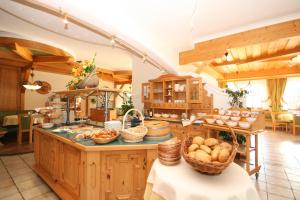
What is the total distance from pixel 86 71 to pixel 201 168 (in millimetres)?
2466

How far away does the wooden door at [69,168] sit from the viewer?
2.02m

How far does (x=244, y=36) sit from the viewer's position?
3.29 m

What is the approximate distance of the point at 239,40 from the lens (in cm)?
336

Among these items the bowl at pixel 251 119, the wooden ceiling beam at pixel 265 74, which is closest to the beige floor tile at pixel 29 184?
the bowl at pixel 251 119

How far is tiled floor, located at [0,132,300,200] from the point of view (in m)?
2.45

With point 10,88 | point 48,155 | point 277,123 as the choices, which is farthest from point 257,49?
point 10,88

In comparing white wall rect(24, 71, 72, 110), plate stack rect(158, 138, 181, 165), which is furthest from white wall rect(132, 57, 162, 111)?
plate stack rect(158, 138, 181, 165)

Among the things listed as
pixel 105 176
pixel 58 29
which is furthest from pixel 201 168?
pixel 58 29

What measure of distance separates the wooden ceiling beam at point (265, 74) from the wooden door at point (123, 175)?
29.0 ft

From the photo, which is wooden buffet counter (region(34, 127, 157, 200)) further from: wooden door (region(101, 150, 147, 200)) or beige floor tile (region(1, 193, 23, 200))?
beige floor tile (region(1, 193, 23, 200))

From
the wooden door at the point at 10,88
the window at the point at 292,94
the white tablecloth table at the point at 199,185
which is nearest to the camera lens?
the white tablecloth table at the point at 199,185

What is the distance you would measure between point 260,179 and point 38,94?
8136 mm

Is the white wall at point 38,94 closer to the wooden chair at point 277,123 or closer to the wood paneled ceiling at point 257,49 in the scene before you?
the wood paneled ceiling at point 257,49

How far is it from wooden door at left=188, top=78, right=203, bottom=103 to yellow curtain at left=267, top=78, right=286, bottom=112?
24.2 feet
